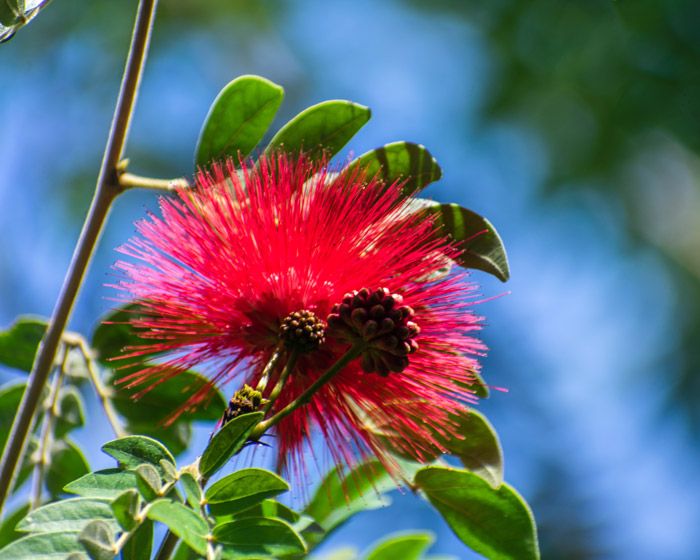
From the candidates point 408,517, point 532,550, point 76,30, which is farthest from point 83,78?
point 532,550

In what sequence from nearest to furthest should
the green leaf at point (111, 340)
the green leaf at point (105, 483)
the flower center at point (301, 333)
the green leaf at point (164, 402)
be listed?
the green leaf at point (105, 483), the flower center at point (301, 333), the green leaf at point (164, 402), the green leaf at point (111, 340)

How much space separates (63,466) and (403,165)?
3.82ft

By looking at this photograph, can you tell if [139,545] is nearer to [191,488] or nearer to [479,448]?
[191,488]

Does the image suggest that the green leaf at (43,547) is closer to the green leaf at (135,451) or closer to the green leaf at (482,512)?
the green leaf at (135,451)

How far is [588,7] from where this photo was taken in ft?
21.0

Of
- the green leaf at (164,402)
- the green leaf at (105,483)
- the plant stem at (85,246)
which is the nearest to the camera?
the green leaf at (105,483)

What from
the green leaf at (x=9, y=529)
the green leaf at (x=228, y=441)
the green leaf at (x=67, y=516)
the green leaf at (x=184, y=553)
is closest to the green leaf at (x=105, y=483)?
the green leaf at (x=67, y=516)

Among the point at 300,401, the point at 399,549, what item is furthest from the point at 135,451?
the point at 399,549

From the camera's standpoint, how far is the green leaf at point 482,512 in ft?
4.75

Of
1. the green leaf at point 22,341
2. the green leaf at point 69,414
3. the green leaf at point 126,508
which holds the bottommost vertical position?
the green leaf at point 126,508

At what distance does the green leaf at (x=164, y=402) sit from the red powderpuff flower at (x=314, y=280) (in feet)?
0.84

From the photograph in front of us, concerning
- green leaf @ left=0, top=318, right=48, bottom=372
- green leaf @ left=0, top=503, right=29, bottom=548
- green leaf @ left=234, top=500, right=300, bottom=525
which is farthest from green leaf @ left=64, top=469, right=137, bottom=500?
green leaf @ left=0, top=318, right=48, bottom=372

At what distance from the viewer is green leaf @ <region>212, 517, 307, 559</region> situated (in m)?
1.16

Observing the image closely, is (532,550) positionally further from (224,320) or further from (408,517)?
(408,517)
